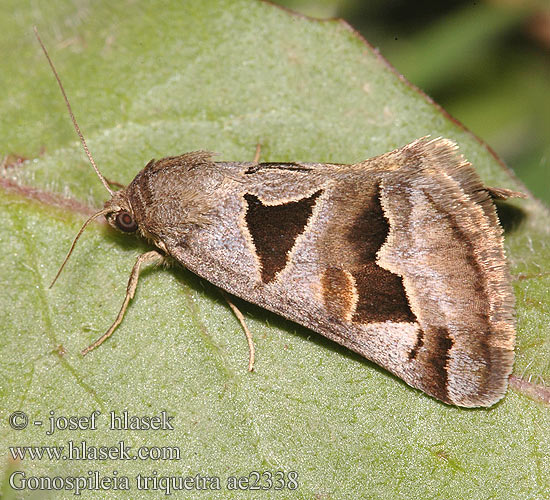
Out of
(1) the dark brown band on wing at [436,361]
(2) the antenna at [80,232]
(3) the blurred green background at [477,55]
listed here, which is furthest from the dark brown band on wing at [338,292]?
(3) the blurred green background at [477,55]

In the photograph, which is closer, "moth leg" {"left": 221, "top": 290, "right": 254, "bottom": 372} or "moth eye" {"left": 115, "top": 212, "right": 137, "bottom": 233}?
"moth leg" {"left": 221, "top": 290, "right": 254, "bottom": 372}

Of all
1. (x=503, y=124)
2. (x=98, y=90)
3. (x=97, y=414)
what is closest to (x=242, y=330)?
(x=97, y=414)

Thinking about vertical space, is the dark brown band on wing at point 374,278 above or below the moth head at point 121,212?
below

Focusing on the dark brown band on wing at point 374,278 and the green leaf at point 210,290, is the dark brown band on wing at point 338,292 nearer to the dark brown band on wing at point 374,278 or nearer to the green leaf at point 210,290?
the dark brown band on wing at point 374,278

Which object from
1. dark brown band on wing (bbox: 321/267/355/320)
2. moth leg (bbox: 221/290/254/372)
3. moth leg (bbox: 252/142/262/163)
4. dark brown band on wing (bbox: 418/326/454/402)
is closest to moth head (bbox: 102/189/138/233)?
moth leg (bbox: 221/290/254/372)

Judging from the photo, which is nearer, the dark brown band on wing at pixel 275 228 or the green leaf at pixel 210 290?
the green leaf at pixel 210 290

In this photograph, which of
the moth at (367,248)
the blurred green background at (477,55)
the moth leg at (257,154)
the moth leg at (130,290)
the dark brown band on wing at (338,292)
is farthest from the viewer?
the blurred green background at (477,55)

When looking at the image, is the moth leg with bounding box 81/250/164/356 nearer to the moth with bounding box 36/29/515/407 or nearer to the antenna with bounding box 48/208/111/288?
the moth with bounding box 36/29/515/407

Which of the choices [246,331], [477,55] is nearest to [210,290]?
[246,331]
